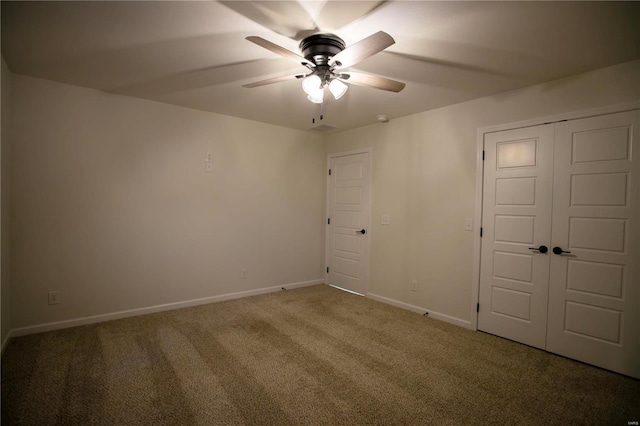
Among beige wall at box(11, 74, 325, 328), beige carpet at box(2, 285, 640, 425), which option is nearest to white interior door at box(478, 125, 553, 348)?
beige carpet at box(2, 285, 640, 425)

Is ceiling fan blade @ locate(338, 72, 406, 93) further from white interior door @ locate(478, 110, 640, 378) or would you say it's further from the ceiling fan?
white interior door @ locate(478, 110, 640, 378)

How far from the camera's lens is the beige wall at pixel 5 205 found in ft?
8.71

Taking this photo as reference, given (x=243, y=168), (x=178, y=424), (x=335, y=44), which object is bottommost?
(x=178, y=424)

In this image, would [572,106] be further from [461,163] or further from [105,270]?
[105,270]

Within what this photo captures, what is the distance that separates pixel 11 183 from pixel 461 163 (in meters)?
4.74

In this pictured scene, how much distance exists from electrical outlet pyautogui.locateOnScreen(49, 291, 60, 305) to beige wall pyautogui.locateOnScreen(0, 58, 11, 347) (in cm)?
30

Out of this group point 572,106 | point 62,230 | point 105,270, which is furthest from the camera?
point 105,270

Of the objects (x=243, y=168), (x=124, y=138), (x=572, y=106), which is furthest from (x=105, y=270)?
(x=572, y=106)

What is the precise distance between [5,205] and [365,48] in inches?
137

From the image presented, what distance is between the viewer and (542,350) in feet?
9.46

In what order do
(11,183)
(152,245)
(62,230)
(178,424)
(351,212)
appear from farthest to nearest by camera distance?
1. (351,212)
2. (152,245)
3. (62,230)
4. (11,183)
5. (178,424)

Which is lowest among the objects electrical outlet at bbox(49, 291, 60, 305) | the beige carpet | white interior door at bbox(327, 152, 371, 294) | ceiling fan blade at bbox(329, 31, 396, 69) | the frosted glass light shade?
the beige carpet

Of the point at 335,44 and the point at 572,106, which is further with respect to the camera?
the point at 572,106

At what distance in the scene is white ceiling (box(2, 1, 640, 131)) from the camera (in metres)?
1.85
